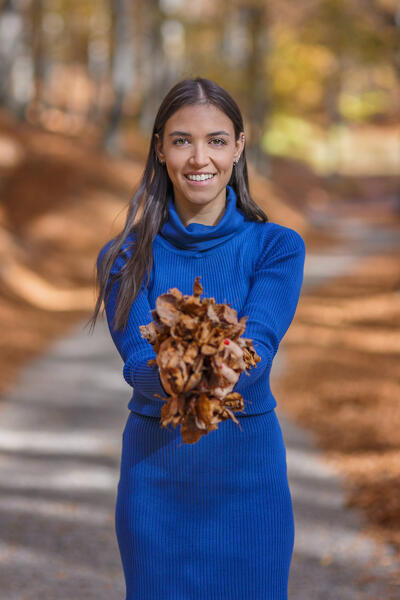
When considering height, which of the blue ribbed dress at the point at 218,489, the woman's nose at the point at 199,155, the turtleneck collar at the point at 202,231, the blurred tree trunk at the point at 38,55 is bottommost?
the blue ribbed dress at the point at 218,489

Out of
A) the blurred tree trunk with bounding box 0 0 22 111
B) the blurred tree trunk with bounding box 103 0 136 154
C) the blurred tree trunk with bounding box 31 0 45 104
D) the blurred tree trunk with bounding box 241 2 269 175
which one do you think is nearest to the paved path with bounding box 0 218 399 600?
the blurred tree trunk with bounding box 0 0 22 111

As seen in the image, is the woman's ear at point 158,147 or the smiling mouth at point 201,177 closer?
the smiling mouth at point 201,177

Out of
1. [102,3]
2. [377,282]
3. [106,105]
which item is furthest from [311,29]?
[377,282]

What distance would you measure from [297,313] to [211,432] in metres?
11.2

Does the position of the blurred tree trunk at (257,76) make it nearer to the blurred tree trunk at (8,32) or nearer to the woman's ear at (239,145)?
the blurred tree trunk at (8,32)

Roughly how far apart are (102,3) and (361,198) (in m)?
16.5

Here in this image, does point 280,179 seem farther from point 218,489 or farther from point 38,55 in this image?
point 218,489

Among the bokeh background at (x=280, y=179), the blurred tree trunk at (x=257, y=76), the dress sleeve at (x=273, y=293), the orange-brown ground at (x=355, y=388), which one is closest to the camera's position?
the dress sleeve at (x=273, y=293)

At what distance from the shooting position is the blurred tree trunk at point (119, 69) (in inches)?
974

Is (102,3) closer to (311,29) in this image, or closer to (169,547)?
(311,29)

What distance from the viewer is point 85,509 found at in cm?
561

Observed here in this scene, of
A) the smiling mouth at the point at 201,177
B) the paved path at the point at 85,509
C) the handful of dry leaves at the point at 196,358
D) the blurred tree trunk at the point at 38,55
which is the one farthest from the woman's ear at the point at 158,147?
the blurred tree trunk at the point at 38,55

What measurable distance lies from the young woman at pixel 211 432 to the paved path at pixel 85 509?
7.13 ft

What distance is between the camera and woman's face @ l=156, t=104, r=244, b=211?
2.51 m
